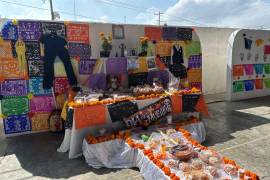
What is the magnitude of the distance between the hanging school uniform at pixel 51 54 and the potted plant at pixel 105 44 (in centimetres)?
72

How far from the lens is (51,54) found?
5.12 meters

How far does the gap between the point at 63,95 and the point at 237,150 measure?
11.2 feet

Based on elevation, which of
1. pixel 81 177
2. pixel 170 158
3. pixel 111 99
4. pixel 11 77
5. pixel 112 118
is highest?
pixel 11 77

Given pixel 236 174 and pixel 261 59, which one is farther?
pixel 261 59

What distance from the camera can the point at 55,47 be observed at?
16.8 ft

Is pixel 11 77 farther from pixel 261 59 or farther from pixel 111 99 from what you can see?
pixel 261 59

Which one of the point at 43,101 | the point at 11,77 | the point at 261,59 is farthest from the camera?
the point at 261,59

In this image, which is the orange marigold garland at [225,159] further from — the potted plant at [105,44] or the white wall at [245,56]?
the white wall at [245,56]

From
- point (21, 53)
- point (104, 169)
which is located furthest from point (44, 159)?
point (21, 53)

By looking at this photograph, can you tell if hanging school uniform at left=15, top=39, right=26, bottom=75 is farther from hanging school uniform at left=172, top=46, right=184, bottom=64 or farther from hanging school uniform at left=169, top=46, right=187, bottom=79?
hanging school uniform at left=172, top=46, right=184, bottom=64

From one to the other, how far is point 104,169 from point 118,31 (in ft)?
10.2

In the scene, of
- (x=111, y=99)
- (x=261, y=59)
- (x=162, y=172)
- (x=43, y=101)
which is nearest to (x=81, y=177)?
(x=162, y=172)

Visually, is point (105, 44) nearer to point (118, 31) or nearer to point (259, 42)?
point (118, 31)

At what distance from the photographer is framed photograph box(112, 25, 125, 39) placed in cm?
568
